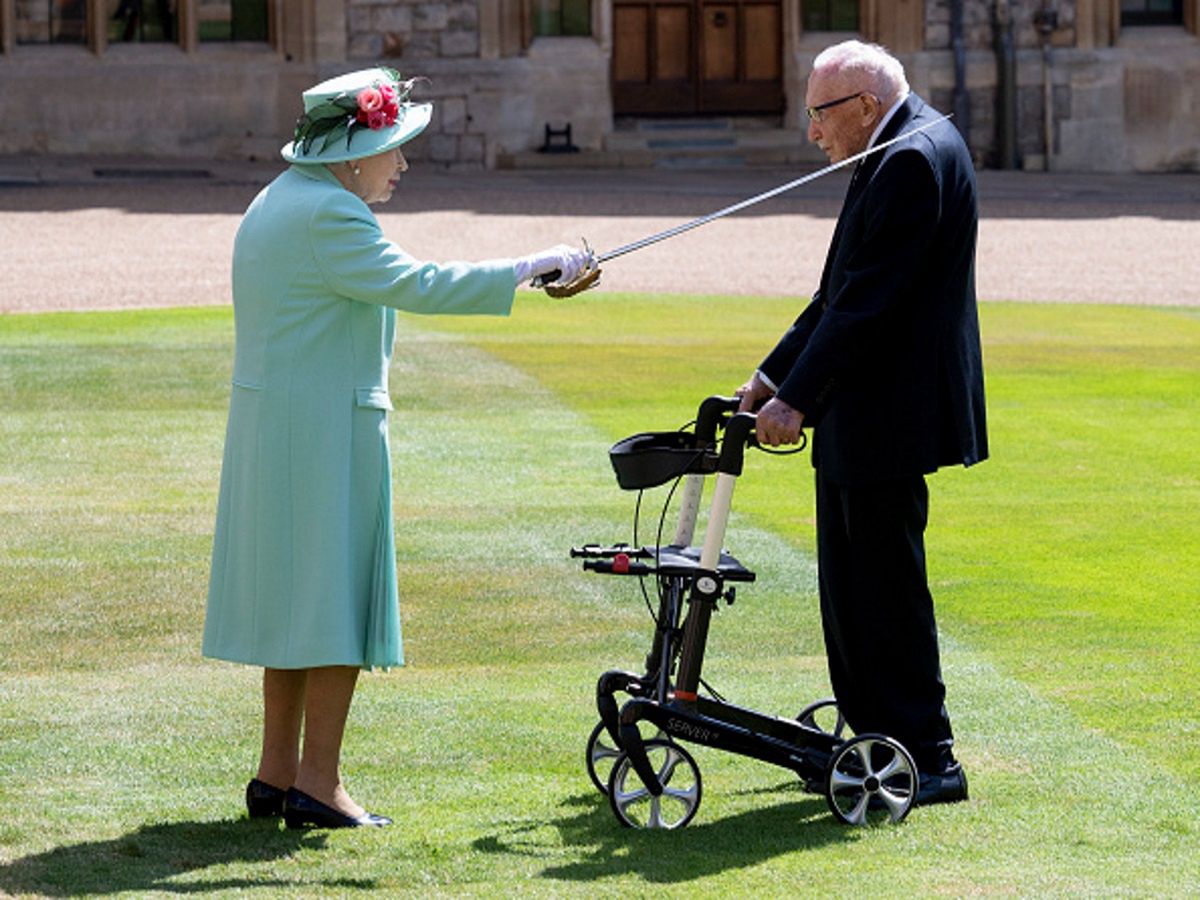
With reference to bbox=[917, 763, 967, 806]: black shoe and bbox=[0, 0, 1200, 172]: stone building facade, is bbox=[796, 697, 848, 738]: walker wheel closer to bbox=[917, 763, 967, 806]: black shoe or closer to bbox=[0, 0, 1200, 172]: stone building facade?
bbox=[917, 763, 967, 806]: black shoe

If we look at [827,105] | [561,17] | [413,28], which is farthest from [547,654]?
[561,17]

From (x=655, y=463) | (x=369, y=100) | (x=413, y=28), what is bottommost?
(x=655, y=463)

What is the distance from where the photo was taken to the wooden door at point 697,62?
98.0ft

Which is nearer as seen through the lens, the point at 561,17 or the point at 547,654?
the point at 547,654

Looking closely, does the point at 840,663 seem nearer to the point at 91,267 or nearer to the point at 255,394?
the point at 255,394

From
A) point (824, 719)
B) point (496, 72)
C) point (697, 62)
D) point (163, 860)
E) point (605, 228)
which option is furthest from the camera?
point (697, 62)

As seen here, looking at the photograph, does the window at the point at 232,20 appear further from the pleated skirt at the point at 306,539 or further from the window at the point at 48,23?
the pleated skirt at the point at 306,539

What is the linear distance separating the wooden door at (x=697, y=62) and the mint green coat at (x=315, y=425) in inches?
977

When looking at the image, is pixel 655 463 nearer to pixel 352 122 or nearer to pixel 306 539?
pixel 306 539

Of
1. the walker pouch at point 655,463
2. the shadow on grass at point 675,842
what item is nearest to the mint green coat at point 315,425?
the walker pouch at point 655,463

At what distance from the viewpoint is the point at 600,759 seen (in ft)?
18.8

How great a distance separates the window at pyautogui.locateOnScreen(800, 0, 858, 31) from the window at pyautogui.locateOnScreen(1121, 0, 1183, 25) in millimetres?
3369

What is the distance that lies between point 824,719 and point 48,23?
24172mm

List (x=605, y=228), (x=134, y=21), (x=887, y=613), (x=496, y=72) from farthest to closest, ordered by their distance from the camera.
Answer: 1. (x=134, y=21)
2. (x=496, y=72)
3. (x=605, y=228)
4. (x=887, y=613)
